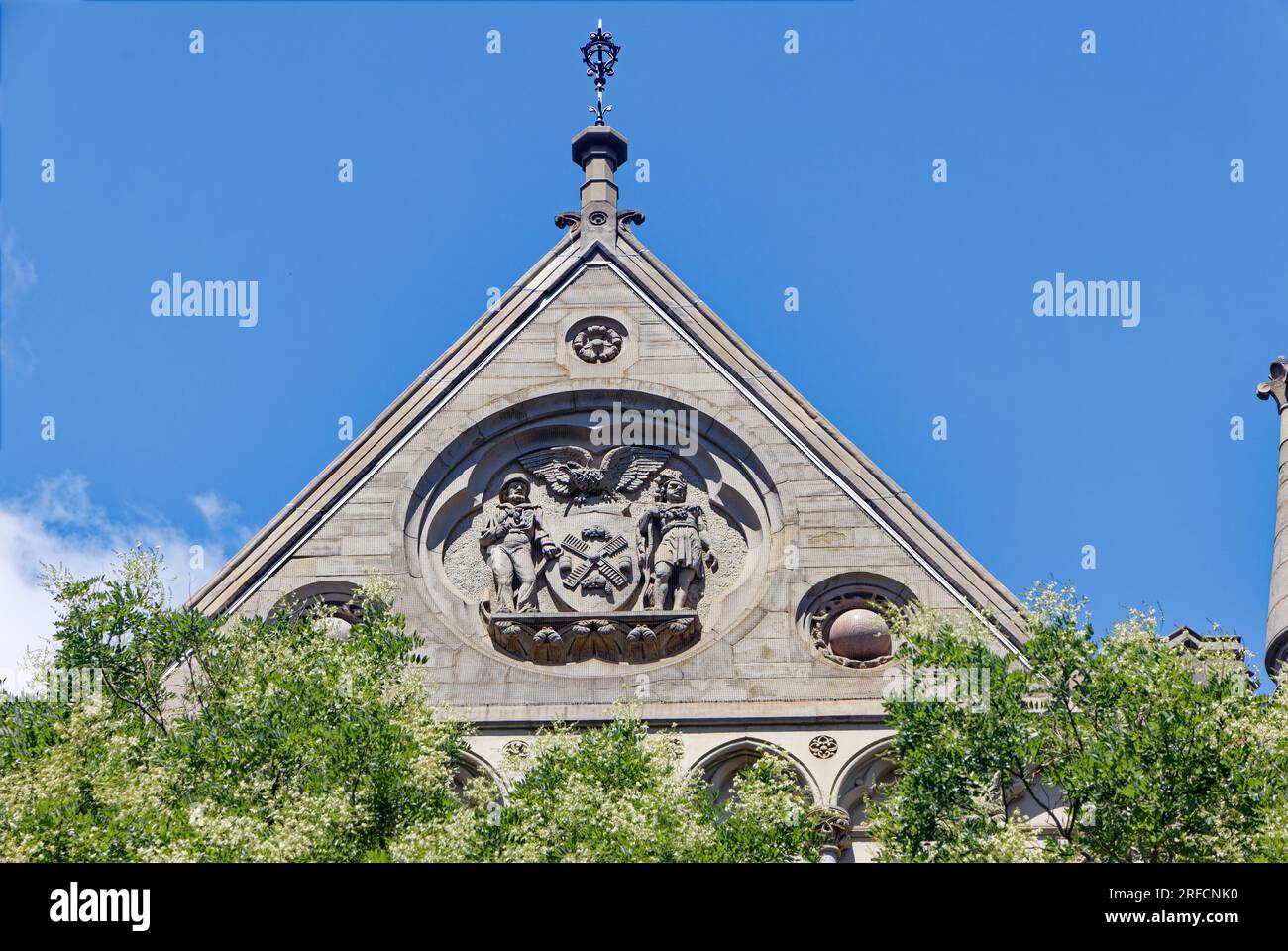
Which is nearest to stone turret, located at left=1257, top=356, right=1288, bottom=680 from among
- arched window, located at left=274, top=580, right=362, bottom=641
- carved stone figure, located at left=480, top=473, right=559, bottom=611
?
carved stone figure, located at left=480, top=473, right=559, bottom=611

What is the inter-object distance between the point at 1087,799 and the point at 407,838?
296 inches

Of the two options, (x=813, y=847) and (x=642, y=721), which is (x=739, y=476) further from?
(x=813, y=847)

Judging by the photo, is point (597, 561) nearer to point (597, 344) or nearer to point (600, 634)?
point (600, 634)

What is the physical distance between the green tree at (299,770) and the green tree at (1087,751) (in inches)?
78.7

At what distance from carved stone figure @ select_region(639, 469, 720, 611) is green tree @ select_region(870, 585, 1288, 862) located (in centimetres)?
490

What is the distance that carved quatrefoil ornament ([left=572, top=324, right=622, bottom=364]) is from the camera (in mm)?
38031

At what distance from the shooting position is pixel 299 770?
2970 cm

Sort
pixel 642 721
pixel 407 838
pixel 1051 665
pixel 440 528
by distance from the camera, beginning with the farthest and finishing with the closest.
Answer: pixel 440 528
pixel 642 721
pixel 1051 665
pixel 407 838

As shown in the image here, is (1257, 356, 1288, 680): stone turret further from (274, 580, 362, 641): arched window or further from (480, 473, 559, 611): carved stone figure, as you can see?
(274, 580, 362, 641): arched window

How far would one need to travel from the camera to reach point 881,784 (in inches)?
1339

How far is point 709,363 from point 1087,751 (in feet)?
33.7
